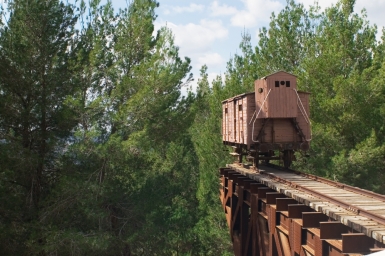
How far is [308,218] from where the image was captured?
5891mm

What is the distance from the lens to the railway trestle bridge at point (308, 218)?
4801 millimetres

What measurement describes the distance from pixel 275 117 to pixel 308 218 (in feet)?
18.9

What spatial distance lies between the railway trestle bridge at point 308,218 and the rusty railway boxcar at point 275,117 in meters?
1.03

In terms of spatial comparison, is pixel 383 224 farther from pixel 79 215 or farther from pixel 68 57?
pixel 68 57

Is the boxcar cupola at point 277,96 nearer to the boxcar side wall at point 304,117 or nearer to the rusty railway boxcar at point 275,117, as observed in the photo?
the rusty railway boxcar at point 275,117

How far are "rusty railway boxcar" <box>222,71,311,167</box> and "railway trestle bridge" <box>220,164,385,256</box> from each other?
103 cm

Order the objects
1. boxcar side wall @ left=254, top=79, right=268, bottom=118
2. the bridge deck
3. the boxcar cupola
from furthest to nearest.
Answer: boxcar side wall @ left=254, top=79, right=268, bottom=118
the boxcar cupola
the bridge deck

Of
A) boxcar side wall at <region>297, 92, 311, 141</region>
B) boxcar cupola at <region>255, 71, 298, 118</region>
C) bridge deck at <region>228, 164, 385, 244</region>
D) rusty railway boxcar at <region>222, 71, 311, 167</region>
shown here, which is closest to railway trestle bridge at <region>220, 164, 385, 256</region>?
bridge deck at <region>228, 164, 385, 244</region>

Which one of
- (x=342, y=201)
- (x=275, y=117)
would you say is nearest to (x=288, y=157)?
(x=275, y=117)

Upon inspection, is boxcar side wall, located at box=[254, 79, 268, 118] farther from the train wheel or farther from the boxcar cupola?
the train wheel

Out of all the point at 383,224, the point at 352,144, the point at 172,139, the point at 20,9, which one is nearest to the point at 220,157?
the point at 172,139

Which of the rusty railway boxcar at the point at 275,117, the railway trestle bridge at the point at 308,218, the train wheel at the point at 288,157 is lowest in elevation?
the railway trestle bridge at the point at 308,218

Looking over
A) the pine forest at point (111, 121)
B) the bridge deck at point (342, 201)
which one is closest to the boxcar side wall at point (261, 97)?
the bridge deck at point (342, 201)

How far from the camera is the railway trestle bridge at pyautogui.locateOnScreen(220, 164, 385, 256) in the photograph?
4.80 meters
